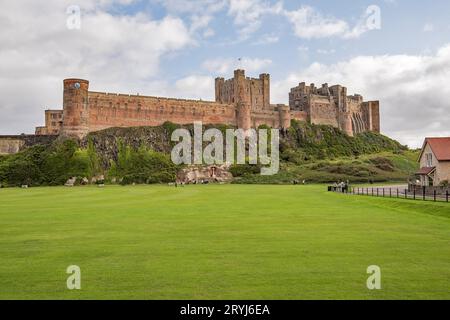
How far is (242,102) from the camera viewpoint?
8731 centimetres

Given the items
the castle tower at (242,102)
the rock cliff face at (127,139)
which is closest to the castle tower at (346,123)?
the castle tower at (242,102)

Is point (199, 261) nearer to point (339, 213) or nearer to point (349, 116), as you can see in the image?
point (339, 213)

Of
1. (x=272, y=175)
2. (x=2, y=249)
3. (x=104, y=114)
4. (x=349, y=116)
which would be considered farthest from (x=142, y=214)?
(x=349, y=116)

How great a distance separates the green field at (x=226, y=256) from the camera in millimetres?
8031

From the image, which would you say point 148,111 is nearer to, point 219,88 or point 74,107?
point 74,107

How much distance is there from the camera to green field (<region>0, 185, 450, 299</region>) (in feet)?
26.3

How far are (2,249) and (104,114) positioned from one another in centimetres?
6298

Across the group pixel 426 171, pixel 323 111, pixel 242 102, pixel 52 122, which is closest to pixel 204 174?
pixel 242 102

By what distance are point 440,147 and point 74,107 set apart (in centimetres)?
5106

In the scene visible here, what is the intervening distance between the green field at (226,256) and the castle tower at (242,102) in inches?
2680

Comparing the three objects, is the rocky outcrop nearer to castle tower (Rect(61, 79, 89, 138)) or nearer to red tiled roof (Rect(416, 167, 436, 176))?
castle tower (Rect(61, 79, 89, 138))

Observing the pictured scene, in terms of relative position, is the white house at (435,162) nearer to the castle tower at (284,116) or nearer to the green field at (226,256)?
the green field at (226,256)

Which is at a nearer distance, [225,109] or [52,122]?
[52,122]

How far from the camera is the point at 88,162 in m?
65.9
